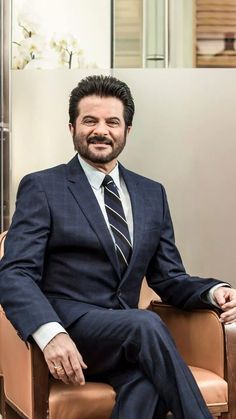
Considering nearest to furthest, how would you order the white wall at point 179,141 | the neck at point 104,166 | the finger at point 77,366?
the finger at point 77,366
the neck at point 104,166
the white wall at point 179,141

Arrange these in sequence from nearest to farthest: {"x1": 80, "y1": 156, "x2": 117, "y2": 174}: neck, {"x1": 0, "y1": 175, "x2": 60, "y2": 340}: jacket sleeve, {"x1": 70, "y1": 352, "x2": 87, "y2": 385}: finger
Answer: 1. {"x1": 70, "y1": 352, "x2": 87, "y2": 385}: finger
2. {"x1": 0, "y1": 175, "x2": 60, "y2": 340}: jacket sleeve
3. {"x1": 80, "y1": 156, "x2": 117, "y2": 174}: neck

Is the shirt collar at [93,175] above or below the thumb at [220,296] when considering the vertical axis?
above

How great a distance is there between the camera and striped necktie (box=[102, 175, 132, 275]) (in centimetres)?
283

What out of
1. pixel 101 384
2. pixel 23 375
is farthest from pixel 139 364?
pixel 23 375

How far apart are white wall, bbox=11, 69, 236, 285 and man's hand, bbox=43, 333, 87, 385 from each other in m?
1.33

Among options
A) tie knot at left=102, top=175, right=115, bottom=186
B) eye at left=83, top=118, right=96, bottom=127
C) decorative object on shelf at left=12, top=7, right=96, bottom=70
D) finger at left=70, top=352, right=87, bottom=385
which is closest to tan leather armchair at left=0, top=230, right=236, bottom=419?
finger at left=70, top=352, right=87, bottom=385

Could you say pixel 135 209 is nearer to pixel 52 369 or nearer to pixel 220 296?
pixel 220 296

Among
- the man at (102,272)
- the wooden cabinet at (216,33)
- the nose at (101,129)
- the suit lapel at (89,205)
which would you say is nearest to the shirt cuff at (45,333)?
the man at (102,272)

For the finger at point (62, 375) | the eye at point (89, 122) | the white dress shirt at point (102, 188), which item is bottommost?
the finger at point (62, 375)

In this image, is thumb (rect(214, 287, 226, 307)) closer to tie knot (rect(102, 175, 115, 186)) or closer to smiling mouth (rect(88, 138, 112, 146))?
tie knot (rect(102, 175, 115, 186))

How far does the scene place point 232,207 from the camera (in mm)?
3646

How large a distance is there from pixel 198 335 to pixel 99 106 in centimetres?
87

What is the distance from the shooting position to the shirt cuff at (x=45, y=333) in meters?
2.41

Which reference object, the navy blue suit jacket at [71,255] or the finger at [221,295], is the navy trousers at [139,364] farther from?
the finger at [221,295]
